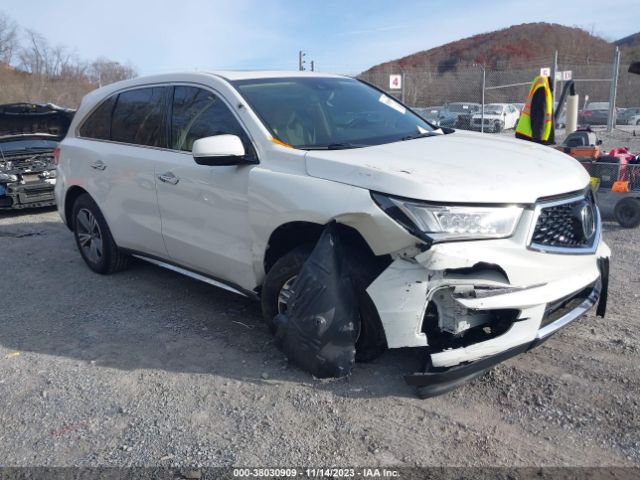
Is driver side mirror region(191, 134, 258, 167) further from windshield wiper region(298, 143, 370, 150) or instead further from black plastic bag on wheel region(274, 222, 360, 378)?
black plastic bag on wheel region(274, 222, 360, 378)

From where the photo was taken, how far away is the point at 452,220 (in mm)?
2871

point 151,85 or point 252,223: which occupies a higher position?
point 151,85

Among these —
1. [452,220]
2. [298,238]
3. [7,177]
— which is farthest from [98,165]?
[7,177]

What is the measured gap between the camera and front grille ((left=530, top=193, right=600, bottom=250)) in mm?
3035

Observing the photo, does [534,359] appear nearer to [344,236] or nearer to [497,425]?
[497,425]

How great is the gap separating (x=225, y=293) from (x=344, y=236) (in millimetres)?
2034

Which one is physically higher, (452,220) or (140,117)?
(140,117)

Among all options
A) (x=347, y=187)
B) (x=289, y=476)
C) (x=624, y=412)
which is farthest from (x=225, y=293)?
(x=624, y=412)

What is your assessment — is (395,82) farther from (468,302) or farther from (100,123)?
(468,302)

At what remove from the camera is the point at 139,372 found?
12.0ft

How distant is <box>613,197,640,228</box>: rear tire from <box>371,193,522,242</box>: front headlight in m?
4.33

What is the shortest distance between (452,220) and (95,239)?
3924 millimetres

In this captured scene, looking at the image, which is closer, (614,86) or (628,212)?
(628,212)

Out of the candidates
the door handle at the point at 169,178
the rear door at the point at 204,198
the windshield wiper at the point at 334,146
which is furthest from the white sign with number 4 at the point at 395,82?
the windshield wiper at the point at 334,146
